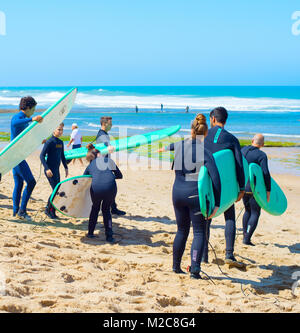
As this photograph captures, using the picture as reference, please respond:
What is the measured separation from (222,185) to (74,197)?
7.48 ft

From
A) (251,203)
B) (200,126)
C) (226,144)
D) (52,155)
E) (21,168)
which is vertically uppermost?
(200,126)

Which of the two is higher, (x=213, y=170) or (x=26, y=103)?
(x=26, y=103)

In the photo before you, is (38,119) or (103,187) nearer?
(103,187)

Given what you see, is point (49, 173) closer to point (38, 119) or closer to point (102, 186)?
point (38, 119)

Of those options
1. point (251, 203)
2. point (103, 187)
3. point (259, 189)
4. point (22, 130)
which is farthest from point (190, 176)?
point (22, 130)

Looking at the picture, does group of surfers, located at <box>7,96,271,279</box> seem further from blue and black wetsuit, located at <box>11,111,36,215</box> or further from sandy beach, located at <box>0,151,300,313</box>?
sandy beach, located at <box>0,151,300,313</box>

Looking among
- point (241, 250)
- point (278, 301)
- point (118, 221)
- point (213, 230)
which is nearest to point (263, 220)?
point (213, 230)

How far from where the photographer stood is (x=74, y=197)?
5562mm

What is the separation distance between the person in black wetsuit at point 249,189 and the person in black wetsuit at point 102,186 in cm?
172

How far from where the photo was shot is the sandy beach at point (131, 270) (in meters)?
3.29

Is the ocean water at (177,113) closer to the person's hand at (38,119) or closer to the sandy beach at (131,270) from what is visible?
the sandy beach at (131,270)

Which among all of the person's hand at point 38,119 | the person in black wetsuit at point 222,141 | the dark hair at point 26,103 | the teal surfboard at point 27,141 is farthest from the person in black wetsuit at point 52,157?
the person in black wetsuit at point 222,141
